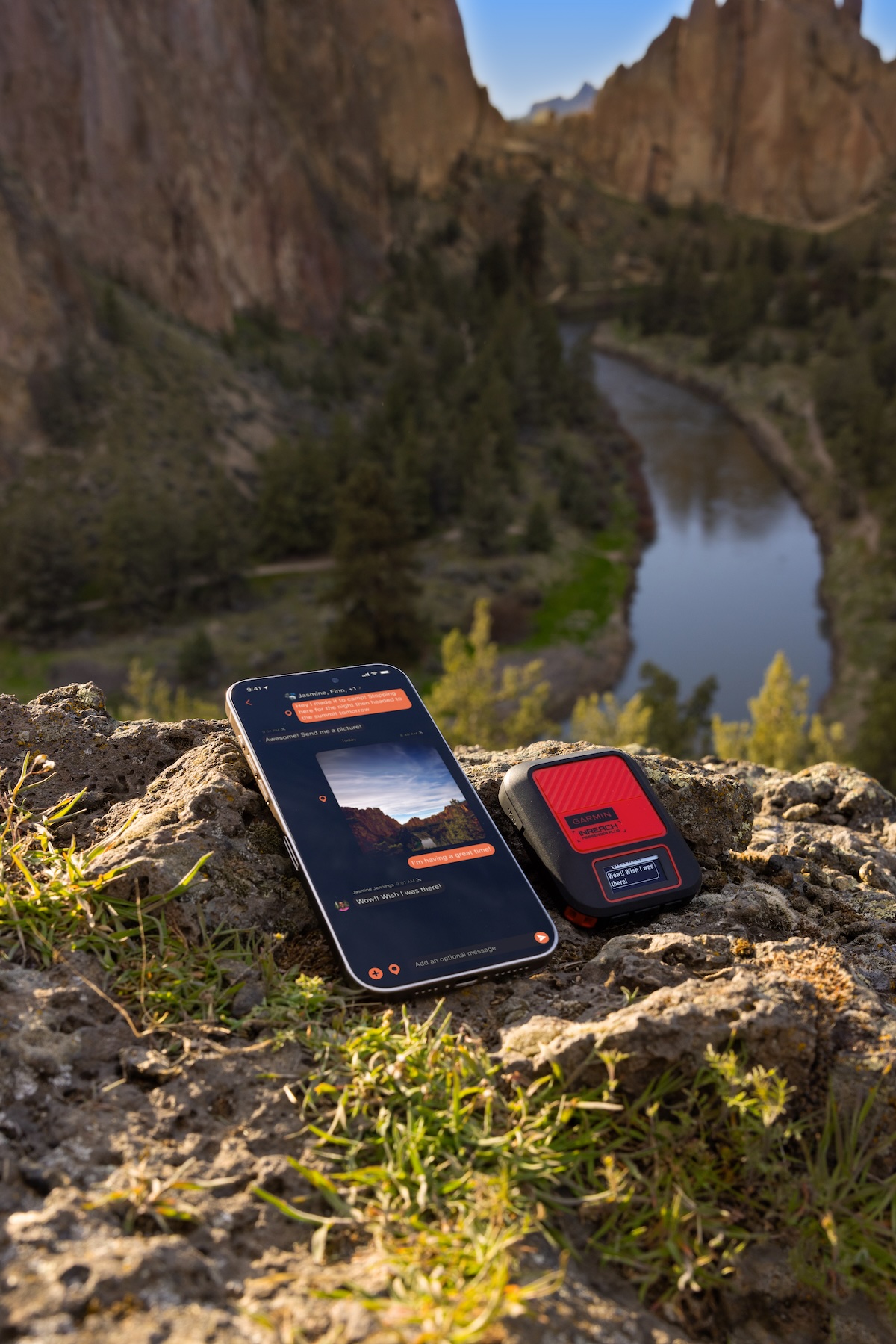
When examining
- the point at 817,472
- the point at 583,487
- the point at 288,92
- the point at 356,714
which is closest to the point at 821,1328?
the point at 356,714

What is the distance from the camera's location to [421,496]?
166 ft

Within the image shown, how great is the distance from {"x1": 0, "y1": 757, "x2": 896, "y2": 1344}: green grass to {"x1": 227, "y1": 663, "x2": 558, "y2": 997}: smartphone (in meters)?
0.27

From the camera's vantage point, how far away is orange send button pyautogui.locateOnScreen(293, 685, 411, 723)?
418 cm

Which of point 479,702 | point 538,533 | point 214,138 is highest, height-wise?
point 214,138

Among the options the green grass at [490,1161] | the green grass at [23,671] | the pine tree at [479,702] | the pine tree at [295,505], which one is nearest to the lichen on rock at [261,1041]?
the green grass at [490,1161]

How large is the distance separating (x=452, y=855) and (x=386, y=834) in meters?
0.29

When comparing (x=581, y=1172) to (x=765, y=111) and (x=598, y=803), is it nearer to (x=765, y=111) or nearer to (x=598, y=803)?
(x=598, y=803)

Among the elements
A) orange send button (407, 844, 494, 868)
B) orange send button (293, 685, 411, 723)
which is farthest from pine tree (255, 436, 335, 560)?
orange send button (407, 844, 494, 868)

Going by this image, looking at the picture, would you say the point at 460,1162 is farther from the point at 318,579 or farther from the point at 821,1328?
the point at 318,579

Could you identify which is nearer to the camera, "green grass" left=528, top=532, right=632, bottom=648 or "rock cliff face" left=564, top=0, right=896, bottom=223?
"green grass" left=528, top=532, right=632, bottom=648

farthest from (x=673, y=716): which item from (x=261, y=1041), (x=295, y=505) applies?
(x=261, y=1041)

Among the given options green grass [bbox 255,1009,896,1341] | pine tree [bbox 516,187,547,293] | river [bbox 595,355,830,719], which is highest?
pine tree [bbox 516,187,547,293]

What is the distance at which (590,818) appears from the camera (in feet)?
13.4

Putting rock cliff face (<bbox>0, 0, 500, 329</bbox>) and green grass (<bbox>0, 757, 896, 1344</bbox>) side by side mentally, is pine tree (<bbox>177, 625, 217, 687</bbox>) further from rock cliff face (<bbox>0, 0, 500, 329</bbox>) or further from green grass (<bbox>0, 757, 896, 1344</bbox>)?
green grass (<bbox>0, 757, 896, 1344</bbox>)
